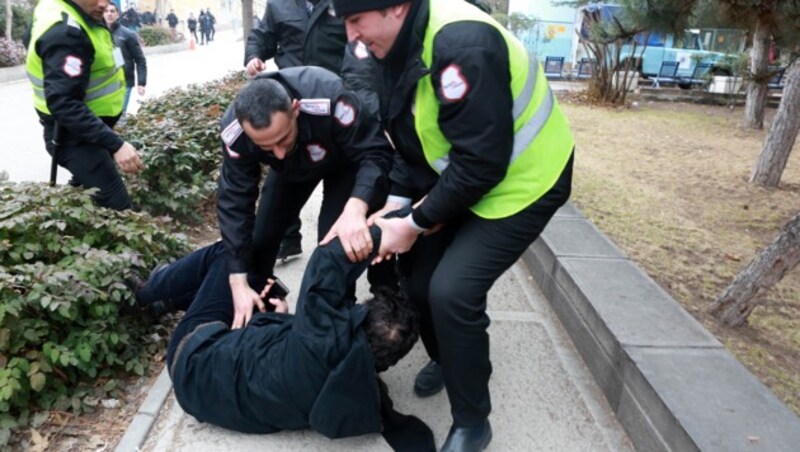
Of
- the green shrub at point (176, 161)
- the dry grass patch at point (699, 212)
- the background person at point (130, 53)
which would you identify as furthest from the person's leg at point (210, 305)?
the background person at point (130, 53)

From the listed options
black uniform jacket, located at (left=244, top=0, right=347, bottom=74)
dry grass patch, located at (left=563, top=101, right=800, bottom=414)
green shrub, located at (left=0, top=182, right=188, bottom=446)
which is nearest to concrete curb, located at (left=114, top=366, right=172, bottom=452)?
green shrub, located at (left=0, top=182, right=188, bottom=446)

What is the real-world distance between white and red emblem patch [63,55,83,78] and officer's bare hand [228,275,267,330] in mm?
1387

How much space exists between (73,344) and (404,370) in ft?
4.60

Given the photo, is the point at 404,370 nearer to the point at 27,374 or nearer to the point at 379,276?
the point at 379,276

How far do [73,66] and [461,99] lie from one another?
2.23 metres

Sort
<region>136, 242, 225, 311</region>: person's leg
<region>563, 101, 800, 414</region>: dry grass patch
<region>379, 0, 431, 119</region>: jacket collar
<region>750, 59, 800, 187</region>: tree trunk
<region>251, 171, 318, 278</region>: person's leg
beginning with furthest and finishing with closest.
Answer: <region>750, 59, 800, 187</region>: tree trunk, <region>563, 101, 800, 414</region>: dry grass patch, <region>251, 171, 318, 278</region>: person's leg, <region>136, 242, 225, 311</region>: person's leg, <region>379, 0, 431, 119</region>: jacket collar

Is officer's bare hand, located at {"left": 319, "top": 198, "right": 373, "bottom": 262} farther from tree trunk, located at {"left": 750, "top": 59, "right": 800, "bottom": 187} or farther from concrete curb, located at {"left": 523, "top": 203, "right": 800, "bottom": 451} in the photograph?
tree trunk, located at {"left": 750, "top": 59, "right": 800, "bottom": 187}

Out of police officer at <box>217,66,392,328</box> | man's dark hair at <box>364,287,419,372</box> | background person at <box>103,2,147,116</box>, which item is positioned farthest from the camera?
background person at <box>103,2,147,116</box>

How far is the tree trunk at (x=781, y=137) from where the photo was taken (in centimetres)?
597

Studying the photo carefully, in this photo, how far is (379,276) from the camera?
2.79m

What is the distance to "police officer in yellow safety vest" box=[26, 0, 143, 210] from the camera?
2.92 metres

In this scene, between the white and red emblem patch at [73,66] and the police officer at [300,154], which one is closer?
the police officer at [300,154]

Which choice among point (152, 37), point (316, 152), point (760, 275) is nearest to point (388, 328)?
point (316, 152)

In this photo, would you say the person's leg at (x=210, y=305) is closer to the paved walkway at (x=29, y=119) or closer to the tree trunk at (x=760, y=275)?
the tree trunk at (x=760, y=275)
